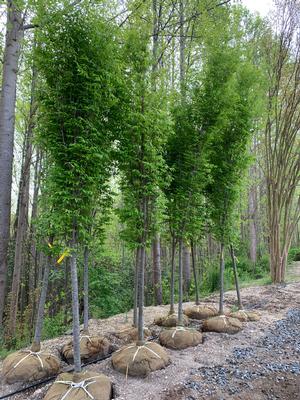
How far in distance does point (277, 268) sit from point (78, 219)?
7188mm

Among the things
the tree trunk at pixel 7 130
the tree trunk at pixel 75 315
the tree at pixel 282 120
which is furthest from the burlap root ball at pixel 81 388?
the tree at pixel 282 120

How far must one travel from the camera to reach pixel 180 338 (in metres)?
3.76

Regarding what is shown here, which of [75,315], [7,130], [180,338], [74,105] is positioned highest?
[7,130]

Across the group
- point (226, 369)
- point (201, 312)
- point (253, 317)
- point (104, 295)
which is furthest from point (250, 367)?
point (104, 295)

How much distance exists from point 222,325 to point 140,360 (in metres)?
1.71

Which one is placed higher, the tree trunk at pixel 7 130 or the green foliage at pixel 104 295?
the tree trunk at pixel 7 130

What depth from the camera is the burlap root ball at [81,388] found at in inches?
96.3

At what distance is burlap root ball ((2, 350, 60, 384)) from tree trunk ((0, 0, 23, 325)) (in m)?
1.51

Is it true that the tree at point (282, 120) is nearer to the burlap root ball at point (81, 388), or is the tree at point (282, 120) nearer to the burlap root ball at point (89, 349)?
the burlap root ball at point (89, 349)

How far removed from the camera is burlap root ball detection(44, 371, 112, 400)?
2447 millimetres

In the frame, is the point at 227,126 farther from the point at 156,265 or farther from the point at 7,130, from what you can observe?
the point at 156,265

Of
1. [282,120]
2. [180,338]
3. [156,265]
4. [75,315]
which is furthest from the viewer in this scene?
[282,120]

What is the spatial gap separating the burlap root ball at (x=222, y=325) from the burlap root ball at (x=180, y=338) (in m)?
0.47

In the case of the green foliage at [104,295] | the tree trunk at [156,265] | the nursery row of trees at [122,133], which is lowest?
the green foliage at [104,295]
